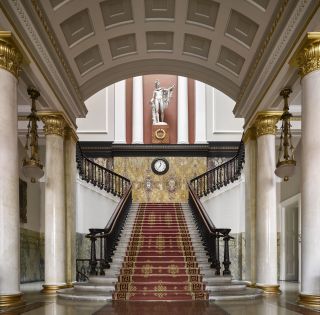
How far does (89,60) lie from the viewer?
11.5 metres

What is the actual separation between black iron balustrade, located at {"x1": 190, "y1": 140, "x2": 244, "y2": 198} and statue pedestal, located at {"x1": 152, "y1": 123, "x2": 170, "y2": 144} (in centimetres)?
308

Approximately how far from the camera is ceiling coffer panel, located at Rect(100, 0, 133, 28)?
9555 mm

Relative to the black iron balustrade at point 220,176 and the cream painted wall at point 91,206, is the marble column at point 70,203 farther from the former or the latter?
the black iron balustrade at point 220,176

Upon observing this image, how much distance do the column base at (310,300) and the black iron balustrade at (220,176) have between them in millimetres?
8035

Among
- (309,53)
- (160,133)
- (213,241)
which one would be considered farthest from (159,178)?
(309,53)

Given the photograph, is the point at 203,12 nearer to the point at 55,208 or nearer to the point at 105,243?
the point at 55,208

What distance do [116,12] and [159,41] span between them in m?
1.79

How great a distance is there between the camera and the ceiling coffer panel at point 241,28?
943 centimetres

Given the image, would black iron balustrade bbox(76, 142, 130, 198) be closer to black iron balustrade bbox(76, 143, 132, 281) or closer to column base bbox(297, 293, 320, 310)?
black iron balustrade bbox(76, 143, 132, 281)

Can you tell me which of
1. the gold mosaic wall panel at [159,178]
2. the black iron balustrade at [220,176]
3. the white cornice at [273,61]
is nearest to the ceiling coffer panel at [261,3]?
the white cornice at [273,61]

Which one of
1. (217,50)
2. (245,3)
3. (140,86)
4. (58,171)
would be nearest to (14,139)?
(58,171)

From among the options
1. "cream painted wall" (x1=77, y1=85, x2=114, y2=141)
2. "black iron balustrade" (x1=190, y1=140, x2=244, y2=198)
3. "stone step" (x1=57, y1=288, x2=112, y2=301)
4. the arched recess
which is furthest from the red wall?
"stone step" (x1=57, y1=288, x2=112, y2=301)

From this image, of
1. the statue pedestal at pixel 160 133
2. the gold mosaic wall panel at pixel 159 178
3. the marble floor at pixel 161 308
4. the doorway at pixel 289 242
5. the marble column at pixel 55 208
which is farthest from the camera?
the statue pedestal at pixel 160 133

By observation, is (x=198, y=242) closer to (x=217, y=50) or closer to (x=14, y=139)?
(x=217, y=50)
